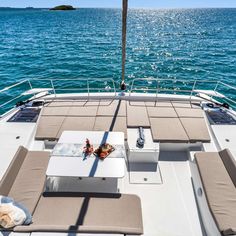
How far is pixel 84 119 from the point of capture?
599cm

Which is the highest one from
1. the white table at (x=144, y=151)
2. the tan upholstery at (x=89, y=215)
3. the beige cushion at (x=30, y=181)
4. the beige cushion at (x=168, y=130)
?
the beige cushion at (x=168, y=130)

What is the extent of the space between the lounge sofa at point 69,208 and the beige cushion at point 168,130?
204 cm

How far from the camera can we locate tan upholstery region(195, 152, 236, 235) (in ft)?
11.0

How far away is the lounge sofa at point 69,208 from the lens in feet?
10.6

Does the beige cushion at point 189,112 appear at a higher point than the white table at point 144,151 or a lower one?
higher

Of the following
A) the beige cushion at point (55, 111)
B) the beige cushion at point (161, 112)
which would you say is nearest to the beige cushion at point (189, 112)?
the beige cushion at point (161, 112)

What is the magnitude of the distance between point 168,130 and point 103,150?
7.22ft

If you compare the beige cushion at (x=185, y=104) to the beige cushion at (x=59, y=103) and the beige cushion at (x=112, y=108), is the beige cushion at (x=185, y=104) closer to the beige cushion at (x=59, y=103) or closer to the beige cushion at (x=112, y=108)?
the beige cushion at (x=112, y=108)

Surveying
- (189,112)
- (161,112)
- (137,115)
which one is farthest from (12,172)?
(189,112)

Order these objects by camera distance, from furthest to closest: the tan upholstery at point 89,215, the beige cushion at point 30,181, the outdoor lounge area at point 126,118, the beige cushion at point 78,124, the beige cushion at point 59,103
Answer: the beige cushion at point 59,103, the beige cushion at point 78,124, the outdoor lounge area at point 126,118, the beige cushion at point 30,181, the tan upholstery at point 89,215

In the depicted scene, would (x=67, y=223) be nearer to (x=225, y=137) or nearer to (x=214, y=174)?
(x=214, y=174)

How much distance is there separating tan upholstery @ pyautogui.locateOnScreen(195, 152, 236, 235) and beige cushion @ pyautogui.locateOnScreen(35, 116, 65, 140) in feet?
12.2

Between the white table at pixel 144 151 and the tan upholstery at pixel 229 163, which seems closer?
the tan upholstery at pixel 229 163

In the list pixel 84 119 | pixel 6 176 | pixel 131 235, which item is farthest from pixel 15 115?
pixel 131 235
